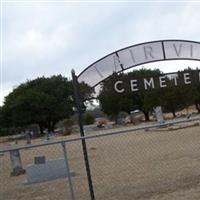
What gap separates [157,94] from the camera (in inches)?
2837

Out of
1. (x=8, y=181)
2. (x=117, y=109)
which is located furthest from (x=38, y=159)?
(x=117, y=109)

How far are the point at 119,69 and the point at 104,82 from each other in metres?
0.44

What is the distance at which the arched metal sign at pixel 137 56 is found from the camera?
34.3ft

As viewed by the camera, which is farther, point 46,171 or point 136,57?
point 46,171

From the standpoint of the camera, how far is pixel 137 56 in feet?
35.1

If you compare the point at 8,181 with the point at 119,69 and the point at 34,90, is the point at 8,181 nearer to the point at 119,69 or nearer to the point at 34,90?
the point at 119,69

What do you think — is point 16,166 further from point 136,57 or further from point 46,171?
point 136,57

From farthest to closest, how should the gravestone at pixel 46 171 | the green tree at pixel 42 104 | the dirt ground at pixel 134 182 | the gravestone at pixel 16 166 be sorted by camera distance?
the green tree at pixel 42 104
the gravestone at pixel 16 166
the gravestone at pixel 46 171
the dirt ground at pixel 134 182

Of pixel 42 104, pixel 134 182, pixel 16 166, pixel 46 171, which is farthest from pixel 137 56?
pixel 42 104

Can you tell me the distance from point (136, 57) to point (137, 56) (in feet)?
0.10

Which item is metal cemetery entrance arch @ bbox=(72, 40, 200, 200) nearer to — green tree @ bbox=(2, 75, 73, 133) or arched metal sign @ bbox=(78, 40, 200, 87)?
arched metal sign @ bbox=(78, 40, 200, 87)

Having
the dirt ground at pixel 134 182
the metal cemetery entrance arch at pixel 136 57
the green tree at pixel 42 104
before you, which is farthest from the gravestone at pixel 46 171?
the green tree at pixel 42 104

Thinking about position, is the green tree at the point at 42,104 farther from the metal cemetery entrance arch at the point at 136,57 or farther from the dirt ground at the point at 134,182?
the metal cemetery entrance arch at the point at 136,57

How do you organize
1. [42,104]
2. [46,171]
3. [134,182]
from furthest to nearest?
[42,104]
[46,171]
[134,182]
